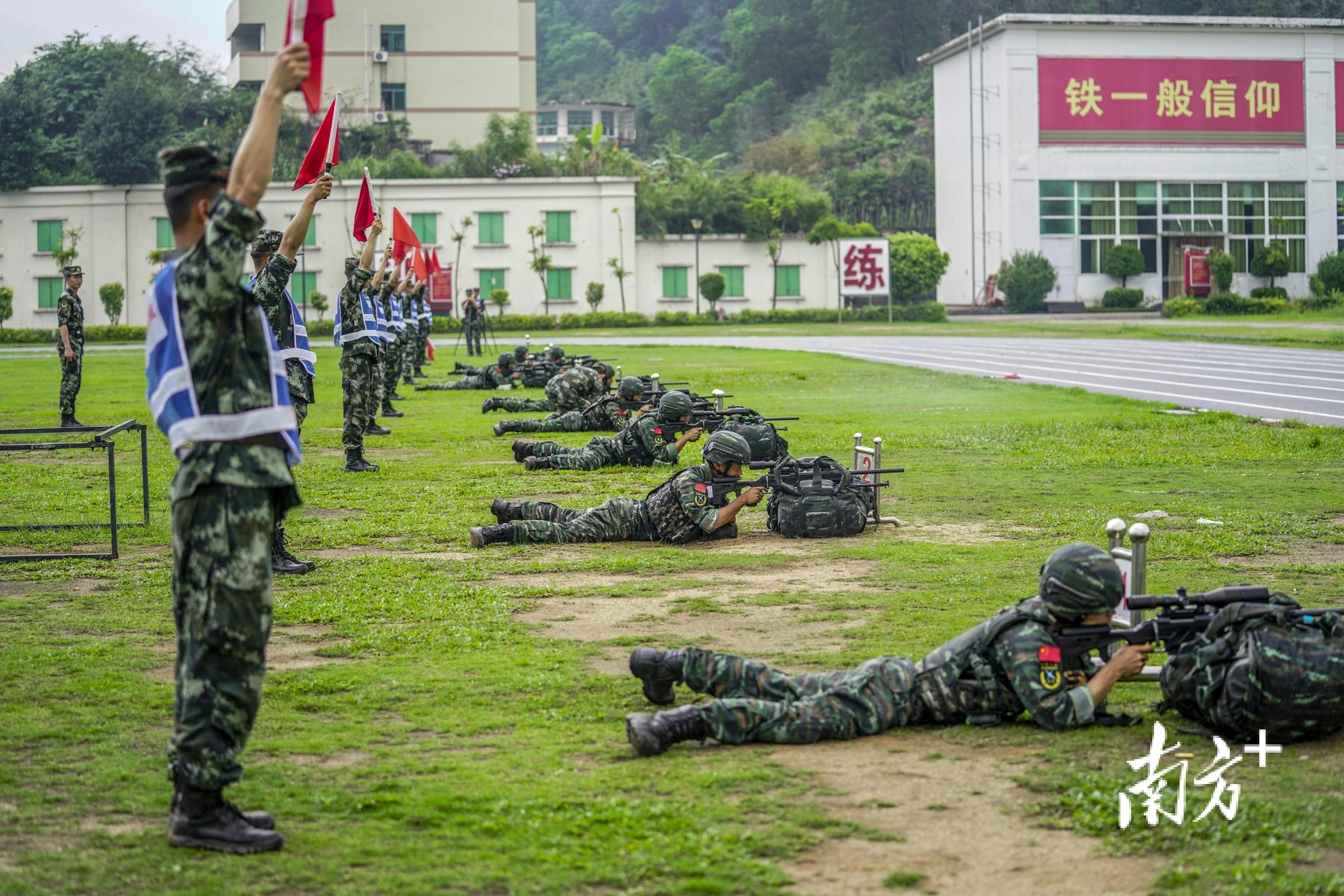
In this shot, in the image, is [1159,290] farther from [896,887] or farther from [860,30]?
[896,887]

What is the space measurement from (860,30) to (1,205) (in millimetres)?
58726

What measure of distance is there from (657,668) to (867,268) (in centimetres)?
5457

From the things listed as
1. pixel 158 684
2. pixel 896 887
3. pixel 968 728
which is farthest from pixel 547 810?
pixel 158 684

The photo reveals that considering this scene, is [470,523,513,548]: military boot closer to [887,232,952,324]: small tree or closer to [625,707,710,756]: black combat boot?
[625,707,710,756]: black combat boot

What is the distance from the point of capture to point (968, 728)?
21.8 ft

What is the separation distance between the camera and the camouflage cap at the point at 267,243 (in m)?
11.4

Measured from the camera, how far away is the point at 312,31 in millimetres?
5578

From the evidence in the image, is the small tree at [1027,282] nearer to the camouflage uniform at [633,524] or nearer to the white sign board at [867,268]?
the white sign board at [867,268]

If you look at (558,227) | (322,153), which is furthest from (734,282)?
(322,153)

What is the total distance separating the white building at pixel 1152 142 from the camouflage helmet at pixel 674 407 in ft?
186

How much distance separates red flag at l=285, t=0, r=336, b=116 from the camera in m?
5.42

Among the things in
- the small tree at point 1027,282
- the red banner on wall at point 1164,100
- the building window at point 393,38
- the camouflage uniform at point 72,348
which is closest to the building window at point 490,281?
the building window at point 393,38

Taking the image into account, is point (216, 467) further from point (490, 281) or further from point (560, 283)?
point (560, 283)

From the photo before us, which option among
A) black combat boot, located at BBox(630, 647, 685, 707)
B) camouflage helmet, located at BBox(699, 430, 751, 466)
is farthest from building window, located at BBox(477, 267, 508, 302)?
black combat boot, located at BBox(630, 647, 685, 707)
